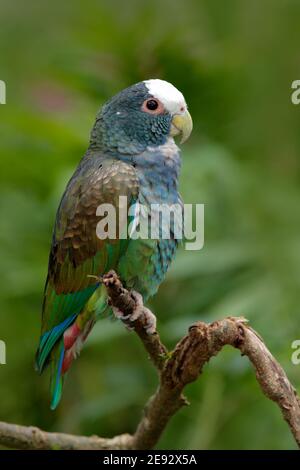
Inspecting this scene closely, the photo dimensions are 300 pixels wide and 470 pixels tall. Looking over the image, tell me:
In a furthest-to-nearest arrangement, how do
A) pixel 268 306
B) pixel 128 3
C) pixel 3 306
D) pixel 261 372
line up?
1. pixel 128 3
2. pixel 3 306
3. pixel 268 306
4. pixel 261 372

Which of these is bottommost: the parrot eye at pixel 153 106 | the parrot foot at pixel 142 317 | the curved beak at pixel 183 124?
the parrot foot at pixel 142 317

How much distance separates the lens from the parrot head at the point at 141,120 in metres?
2.08

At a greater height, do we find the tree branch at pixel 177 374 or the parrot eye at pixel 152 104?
the parrot eye at pixel 152 104

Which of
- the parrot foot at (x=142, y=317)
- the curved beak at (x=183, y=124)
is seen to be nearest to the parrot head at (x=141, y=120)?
the curved beak at (x=183, y=124)

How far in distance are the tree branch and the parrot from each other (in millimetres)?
99

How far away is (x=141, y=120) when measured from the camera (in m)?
2.11

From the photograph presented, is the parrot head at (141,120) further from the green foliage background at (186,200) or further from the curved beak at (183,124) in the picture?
the green foliage background at (186,200)

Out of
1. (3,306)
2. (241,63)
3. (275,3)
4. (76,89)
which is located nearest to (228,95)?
(241,63)

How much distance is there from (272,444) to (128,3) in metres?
2.30

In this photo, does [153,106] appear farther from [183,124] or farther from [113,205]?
[113,205]

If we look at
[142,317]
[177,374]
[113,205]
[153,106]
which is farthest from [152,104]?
[177,374]

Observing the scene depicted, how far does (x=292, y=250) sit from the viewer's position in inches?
119

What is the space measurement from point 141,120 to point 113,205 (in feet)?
0.77
